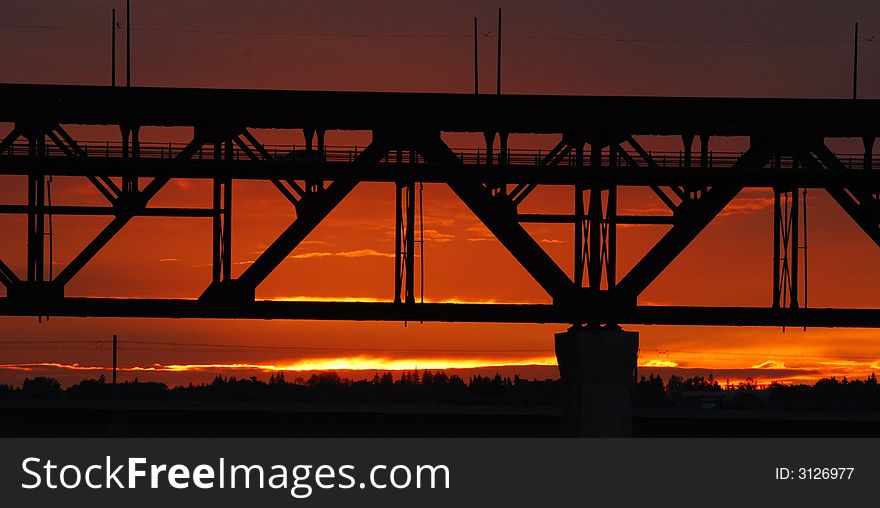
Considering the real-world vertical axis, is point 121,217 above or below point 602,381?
above

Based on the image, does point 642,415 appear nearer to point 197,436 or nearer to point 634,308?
point 197,436

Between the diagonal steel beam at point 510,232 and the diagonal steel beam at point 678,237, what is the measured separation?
86.2 inches

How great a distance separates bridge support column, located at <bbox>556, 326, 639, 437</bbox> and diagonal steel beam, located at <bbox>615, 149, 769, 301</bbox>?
1.84m

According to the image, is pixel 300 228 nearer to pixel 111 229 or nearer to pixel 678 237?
pixel 111 229

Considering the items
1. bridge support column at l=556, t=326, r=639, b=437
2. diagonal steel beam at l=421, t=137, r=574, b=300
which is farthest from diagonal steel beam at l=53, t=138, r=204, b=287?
bridge support column at l=556, t=326, r=639, b=437

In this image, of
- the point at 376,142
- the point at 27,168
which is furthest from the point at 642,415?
the point at 27,168

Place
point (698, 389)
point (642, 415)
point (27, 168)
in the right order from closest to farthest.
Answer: point (27, 168), point (642, 415), point (698, 389)

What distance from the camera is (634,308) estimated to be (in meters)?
55.0

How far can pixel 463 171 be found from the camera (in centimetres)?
5328

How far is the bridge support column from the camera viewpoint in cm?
5572

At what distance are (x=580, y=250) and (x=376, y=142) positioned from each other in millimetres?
7088

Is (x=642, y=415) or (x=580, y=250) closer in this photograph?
(x=580, y=250)

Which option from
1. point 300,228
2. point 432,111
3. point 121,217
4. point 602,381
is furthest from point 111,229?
point 602,381

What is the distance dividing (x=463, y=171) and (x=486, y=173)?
27.8 inches
